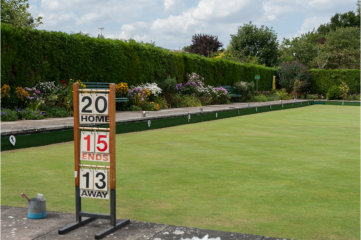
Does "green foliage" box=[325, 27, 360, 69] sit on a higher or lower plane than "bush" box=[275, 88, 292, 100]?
higher

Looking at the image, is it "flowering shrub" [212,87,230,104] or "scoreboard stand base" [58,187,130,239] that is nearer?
"scoreboard stand base" [58,187,130,239]

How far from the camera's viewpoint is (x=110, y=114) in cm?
312

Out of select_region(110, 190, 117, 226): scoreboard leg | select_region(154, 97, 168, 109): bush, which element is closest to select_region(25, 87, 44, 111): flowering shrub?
select_region(154, 97, 168, 109): bush

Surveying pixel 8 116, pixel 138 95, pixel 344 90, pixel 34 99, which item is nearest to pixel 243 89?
pixel 138 95

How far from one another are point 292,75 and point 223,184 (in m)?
30.2

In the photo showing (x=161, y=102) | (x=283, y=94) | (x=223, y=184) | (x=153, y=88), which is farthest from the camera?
(x=283, y=94)

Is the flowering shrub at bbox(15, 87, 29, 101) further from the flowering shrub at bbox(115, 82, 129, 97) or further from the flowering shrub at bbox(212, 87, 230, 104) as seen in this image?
the flowering shrub at bbox(212, 87, 230, 104)

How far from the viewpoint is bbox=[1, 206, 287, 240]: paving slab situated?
2.83 m

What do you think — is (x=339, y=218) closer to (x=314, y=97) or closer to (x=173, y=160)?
(x=173, y=160)

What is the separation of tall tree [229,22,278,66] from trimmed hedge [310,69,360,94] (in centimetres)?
731

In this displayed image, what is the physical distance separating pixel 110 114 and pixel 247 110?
1534cm

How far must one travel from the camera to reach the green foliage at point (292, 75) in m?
33.1

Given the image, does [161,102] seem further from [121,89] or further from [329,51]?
[329,51]

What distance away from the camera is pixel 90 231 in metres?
3.03
